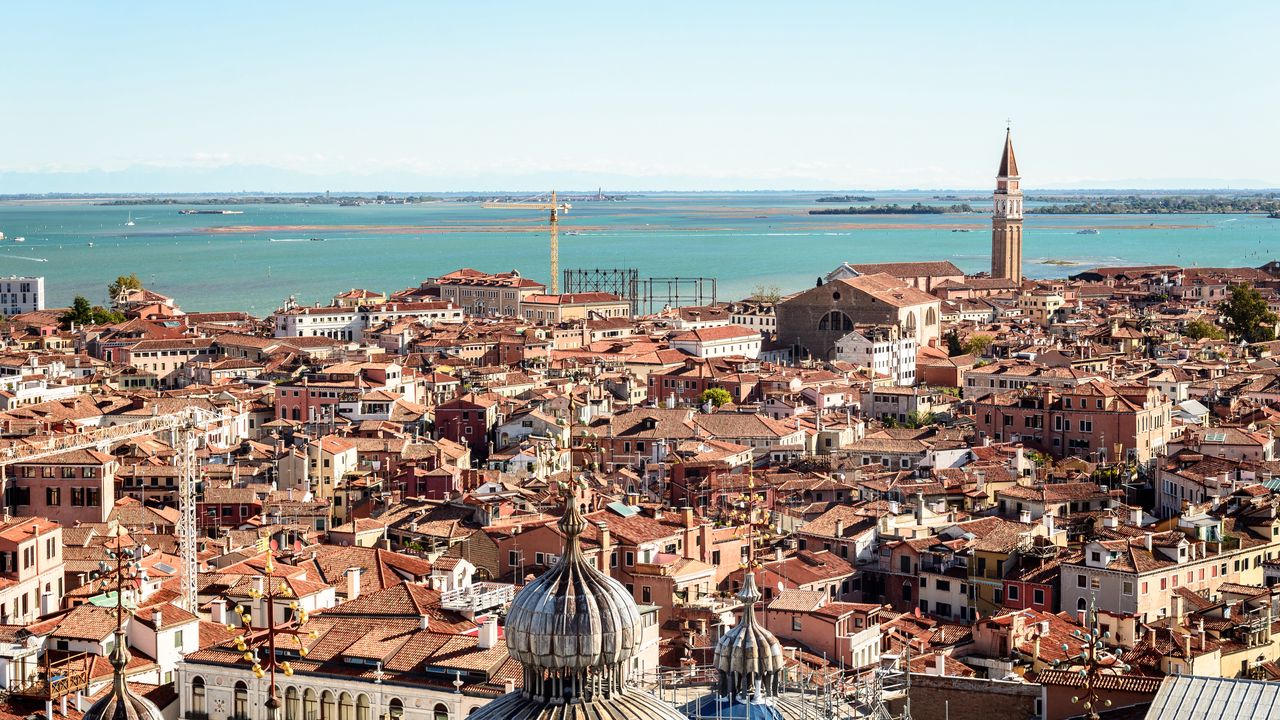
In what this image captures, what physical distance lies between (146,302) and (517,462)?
26770mm

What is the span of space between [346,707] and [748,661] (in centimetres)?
275

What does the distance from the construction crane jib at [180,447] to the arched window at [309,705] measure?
2.01 m

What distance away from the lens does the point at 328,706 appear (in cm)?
1046

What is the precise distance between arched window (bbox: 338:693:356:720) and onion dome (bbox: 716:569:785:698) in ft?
8.33

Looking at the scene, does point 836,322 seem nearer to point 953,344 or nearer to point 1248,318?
point 953,344

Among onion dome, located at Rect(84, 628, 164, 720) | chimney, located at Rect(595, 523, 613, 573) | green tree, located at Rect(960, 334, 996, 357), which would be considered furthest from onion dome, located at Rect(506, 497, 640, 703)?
green tree, located at Rect(960, 334, 996, 357)

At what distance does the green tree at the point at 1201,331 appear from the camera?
38938mm

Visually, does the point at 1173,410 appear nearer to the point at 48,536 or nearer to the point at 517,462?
the point at 517,462

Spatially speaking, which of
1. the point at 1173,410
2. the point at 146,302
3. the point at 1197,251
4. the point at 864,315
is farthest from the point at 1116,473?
the point at 1197,251

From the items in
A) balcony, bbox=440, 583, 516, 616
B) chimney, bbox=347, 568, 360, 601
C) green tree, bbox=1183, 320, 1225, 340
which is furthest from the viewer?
green tree, bbox=1183, 320, 1225, 340

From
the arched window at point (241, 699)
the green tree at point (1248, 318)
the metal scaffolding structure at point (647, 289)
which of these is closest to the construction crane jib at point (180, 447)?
the arched window at point (241, 699)

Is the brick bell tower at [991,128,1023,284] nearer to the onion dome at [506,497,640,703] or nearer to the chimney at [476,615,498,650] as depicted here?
the chimney at [476,615,498,650]

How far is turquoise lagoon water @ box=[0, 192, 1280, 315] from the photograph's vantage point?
72.5 metres

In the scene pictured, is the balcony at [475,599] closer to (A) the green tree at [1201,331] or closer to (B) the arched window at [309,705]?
(B) the arched window at [309,705]
